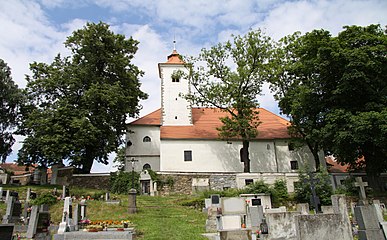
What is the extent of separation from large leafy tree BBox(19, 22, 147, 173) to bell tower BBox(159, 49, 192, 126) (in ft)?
Result: 12.0

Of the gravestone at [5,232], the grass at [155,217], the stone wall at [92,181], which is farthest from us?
the stone wall at [92,181]

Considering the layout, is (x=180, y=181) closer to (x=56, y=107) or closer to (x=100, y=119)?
(x=100, y=119)

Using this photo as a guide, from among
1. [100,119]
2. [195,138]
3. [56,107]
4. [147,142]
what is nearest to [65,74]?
[56,107]

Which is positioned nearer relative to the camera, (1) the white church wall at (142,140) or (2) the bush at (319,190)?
(2) the bush at (319,190)

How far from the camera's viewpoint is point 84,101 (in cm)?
2594

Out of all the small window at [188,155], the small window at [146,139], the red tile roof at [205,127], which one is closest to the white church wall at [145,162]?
the small window at [146,139]

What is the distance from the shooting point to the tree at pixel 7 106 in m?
26.3

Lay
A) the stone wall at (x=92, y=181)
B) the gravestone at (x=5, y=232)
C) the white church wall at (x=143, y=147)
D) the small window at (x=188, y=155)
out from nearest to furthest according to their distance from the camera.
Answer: the gravestone at (x=5, y=232)
the stone wall at (x=92, y=181)
the small window at (x=188, y=155)
the white church wall at (x=143, y=147)

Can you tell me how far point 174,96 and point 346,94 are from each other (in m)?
17.4

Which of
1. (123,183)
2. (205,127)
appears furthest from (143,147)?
(205,127)

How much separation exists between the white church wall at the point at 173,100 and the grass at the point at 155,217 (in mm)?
13437

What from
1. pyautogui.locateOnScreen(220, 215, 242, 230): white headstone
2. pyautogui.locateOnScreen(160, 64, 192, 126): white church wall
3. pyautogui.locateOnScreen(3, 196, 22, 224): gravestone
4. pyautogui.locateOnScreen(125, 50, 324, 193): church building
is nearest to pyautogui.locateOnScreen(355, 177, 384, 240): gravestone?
pyautogui.locateOnScreen(220, 215, 242, 230): white headstone

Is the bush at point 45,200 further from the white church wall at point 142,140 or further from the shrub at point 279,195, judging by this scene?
the white church wall at point 142,140

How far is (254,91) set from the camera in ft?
90.2
